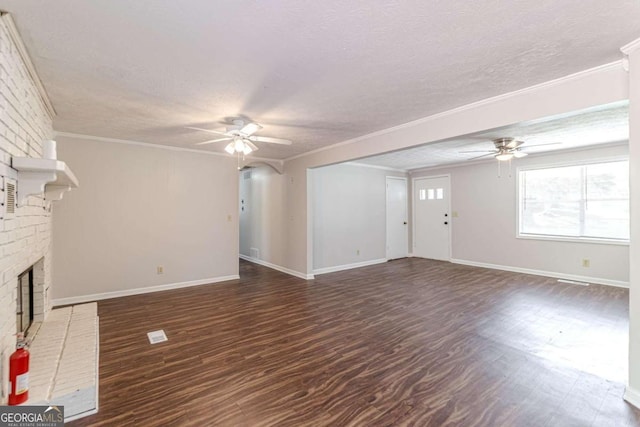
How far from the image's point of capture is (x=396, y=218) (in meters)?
7.39

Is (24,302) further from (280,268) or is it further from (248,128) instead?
(280,268)

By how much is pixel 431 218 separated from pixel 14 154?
741 cm

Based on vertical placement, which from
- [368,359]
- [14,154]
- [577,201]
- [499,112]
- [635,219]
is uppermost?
[499,112]

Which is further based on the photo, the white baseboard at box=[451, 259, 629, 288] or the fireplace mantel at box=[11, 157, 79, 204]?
the white baseboard at box=[451, 259, 629, 288]

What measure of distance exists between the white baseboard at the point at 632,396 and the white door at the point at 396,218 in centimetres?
521

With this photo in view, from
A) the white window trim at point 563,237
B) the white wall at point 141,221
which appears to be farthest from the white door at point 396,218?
the white wall at point 141,221

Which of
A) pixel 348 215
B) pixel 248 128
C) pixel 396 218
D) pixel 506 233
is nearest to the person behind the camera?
pixel 248 128

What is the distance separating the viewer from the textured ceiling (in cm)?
152

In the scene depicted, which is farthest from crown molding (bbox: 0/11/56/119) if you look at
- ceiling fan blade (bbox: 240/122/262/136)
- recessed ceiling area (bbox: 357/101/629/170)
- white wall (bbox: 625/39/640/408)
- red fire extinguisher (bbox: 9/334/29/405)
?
white wall (bbox: 625/39/640/408)

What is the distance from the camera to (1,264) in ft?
5.33

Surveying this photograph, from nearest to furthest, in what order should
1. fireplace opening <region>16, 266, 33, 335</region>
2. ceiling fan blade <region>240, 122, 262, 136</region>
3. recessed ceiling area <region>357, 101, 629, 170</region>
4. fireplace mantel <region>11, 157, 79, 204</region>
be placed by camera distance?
fireplace mantel <region>11, 157, 79, 204</region> → fireplace opening <region>16, 266, 33, 335</region> → ceiling fan blade <region>240, 122, 262, 136</region> → recessed ceiling area <region>357, 101, 629, 170</region>

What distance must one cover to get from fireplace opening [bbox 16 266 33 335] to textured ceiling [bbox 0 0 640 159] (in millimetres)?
1744

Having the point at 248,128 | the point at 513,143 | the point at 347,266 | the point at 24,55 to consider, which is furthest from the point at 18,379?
the point at 513,143

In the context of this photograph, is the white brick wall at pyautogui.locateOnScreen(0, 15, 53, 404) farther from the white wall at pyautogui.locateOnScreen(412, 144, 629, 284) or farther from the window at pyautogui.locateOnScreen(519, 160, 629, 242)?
the window at pyautogui.locateOnScreen(519, 160, 629, 242)
